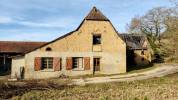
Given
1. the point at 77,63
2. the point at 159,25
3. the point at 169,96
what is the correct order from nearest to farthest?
the point at 169,96 → the point at 77,63 → the point at 159,25

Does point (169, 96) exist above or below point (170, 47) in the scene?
below

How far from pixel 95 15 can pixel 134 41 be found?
72.7 ft

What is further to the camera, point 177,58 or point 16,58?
point 16,58

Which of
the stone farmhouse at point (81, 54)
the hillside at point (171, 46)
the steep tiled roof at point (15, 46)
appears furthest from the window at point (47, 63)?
the hillside at point (171, 46)

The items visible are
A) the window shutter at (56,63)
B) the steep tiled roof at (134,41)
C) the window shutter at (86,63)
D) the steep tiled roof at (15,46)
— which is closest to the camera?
the window shutter at (56,63)

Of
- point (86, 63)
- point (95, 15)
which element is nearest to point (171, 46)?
point (86, 63)

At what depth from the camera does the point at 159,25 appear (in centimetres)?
6994

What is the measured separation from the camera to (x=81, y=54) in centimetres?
3956

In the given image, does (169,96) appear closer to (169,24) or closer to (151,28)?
(169,24)

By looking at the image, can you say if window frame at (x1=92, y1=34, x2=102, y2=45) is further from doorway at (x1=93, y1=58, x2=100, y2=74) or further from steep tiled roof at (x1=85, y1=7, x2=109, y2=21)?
steep tiled roof at (x1=85, y1=7, x2=109, y2=21)

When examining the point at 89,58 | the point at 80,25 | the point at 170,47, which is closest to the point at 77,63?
the point at 89,58

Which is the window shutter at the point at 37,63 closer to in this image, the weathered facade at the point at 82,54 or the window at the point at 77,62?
the weathered facade at the point at 82,54

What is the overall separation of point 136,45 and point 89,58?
71.2 feet

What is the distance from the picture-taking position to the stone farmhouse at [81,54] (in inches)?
1501
